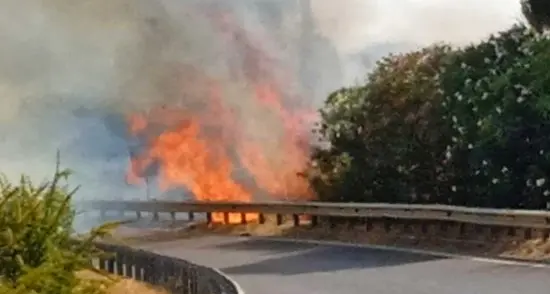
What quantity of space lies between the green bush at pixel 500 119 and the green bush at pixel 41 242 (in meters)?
17.5

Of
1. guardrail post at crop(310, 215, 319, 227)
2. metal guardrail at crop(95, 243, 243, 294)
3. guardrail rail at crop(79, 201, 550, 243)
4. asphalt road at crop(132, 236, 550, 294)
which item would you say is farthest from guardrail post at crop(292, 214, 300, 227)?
metal guardrail at crop(95, 243, 243, 294)

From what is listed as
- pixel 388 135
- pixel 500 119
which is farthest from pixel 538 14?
pixel 388 135

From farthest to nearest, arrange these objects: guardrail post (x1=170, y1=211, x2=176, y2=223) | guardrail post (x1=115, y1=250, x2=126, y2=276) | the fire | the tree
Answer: the fire, guardrail post (x1=170, y1=211, x2=176, y2=223), the tree, guardrail post (x1=115, y1=250, x2=126, y2=276)

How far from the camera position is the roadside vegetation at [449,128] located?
1080 inches

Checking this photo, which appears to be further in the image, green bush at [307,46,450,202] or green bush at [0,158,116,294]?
green bush at [307,46,450,202]

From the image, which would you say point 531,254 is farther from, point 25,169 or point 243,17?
point 243,17

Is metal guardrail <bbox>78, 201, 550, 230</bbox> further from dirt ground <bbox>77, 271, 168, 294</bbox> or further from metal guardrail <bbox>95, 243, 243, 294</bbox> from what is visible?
dirt ground <bbox>77, 271, 168, 294</bbox>

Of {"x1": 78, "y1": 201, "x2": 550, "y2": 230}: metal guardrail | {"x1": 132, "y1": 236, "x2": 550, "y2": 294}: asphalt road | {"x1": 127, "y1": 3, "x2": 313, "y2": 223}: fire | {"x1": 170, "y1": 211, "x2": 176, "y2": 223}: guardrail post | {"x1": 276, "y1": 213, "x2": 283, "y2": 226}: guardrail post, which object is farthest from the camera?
{"x1": 127, "y1": 3, "x2": 313, "y2": 223}: fire

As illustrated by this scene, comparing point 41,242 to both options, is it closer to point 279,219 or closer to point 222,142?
point 279,219

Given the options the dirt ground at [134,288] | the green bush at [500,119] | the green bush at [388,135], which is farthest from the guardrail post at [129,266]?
the green bush at [388,135]

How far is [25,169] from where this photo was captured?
2969 cm

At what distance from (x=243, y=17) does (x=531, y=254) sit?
20253mm

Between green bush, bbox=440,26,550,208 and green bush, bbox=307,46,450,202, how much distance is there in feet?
3.45

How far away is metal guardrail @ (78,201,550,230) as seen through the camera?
24.1m
